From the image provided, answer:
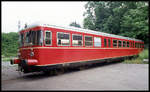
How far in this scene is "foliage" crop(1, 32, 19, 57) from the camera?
28.2 m

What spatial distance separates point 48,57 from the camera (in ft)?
25.4

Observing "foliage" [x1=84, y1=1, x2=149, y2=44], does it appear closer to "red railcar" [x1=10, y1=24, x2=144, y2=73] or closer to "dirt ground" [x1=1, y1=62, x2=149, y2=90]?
"red railcar" [x1=10, y1=24, x2=144, y2=73]

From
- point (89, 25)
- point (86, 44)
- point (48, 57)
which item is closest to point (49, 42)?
point (48, 57)

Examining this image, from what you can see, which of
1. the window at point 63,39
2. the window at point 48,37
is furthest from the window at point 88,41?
the window at point 48,37

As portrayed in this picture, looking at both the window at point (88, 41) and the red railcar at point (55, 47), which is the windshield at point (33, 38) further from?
the window at point (88, 41)

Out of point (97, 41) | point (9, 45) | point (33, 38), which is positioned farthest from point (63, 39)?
point (9, 45)

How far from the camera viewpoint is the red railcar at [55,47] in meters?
7.45

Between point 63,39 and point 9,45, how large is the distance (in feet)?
80.7

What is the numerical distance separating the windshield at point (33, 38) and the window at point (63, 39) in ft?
3.88

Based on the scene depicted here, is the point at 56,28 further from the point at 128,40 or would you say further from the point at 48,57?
the point at 128,40

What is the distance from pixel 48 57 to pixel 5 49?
950 inches

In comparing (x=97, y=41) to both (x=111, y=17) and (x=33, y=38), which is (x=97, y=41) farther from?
(x=111, y=17)

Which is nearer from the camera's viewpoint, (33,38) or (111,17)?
(33,38)

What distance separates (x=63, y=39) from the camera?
28.2 ft
